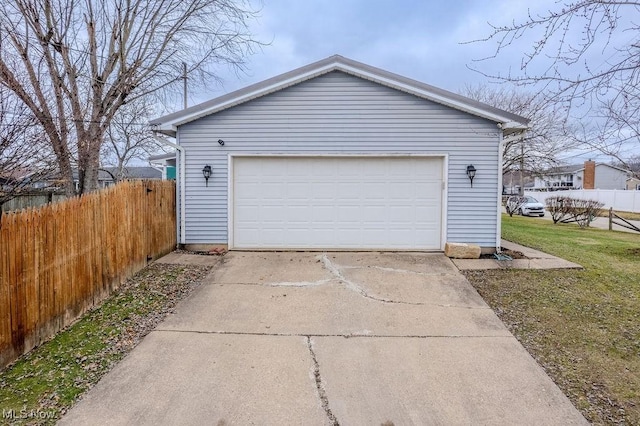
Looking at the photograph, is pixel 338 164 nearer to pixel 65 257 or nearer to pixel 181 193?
pixel 181 193

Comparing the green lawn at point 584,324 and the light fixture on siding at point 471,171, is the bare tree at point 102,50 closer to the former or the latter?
the light fixture on siding at point 471,171

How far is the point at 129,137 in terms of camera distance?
52.3ft

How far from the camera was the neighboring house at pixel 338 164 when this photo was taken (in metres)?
8.14

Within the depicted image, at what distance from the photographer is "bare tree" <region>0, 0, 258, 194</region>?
876cm

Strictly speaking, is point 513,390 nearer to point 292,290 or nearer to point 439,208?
point 292,290

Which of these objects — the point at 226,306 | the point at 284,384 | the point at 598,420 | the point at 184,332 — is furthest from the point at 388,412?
the point at 226,306

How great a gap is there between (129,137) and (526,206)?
23.3m

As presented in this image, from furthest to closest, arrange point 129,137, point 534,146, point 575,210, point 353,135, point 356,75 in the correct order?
point 534,146 → point 575,210 → point 129,137 → point 353,135 → point 356,75

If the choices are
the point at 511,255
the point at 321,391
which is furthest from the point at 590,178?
the point at 321,391

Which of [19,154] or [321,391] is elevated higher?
[19,154]

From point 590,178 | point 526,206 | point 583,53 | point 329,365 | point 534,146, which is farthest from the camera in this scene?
point 590,178

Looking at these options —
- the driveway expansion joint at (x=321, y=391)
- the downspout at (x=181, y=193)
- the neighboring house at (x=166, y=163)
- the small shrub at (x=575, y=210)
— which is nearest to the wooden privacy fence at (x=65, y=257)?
the downspout at (x=181, y=193)

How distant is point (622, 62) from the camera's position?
3.38 meters

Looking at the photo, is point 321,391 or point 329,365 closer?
point 321,391
